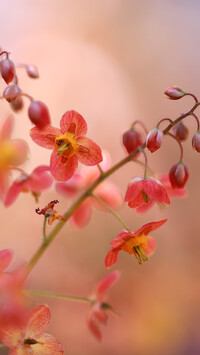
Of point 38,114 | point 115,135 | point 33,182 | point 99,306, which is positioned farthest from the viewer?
point 115,135

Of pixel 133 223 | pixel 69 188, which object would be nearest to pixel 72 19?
pixel 133 223

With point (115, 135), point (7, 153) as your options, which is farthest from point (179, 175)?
point (115, 135)

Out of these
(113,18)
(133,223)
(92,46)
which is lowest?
(133,223)

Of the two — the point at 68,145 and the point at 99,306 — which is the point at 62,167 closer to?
the point at 68,145

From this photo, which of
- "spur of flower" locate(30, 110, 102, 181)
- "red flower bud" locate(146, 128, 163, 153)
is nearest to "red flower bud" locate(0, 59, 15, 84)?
"spur of flower" locate(30, 110, 102, 181)

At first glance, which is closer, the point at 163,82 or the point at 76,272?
the point at 76,272

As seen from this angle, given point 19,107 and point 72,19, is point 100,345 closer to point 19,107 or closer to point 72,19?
point 19,107
